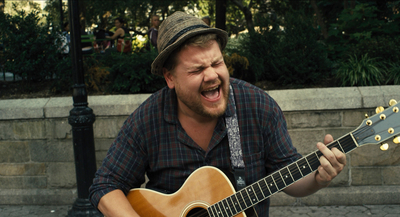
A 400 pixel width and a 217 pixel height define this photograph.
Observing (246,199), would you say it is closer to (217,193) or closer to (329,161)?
(217,193)

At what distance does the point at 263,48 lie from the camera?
6.05m

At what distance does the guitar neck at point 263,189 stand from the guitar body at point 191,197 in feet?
0.13

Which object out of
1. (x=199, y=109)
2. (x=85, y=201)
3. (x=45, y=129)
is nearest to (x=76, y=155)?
(x=85, y=201)

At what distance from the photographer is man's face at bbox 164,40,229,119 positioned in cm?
208

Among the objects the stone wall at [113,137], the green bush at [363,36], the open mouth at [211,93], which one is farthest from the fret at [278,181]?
the green bush at [363,36]

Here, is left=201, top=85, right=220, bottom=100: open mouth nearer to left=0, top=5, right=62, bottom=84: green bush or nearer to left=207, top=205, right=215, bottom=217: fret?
left=207, top=205, right=215, bottom=217: fret

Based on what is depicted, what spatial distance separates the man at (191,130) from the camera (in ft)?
6.89

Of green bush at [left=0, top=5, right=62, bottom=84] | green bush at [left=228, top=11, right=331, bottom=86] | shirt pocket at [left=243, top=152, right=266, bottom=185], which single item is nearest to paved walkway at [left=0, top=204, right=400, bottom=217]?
green bush at [left=228, top=11, right=331, bottom=86]

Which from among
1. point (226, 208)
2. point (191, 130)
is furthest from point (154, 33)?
point (226, 208)

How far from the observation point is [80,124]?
3938 millimetres

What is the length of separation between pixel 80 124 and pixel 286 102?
2315 mm

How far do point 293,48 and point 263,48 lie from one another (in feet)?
1.96

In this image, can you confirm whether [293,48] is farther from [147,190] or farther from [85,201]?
[147,190]

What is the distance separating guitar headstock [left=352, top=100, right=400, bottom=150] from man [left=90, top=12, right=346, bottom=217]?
35cm
